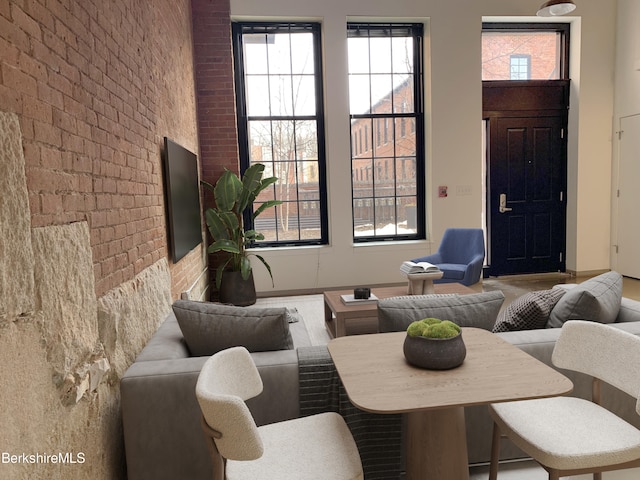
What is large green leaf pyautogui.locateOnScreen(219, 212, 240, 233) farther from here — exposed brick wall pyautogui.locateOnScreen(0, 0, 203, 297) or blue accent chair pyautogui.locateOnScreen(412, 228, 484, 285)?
blue accent chair pyautogui.locateOnScreen(412, 228, 484, 285)

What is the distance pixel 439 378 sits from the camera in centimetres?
151

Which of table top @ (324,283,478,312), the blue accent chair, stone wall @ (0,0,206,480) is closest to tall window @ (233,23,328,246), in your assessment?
the blue accent chair

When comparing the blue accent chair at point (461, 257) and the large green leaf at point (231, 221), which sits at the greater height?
the large green leaf at point (231, 221)

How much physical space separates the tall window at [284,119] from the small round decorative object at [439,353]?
4.64 metres

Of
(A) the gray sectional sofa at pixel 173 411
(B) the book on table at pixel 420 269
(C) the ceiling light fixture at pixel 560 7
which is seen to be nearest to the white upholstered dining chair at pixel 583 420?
(A) the gray sectional sofa at pixel 173 411

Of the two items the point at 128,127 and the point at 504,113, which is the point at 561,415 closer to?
the point at 128,127

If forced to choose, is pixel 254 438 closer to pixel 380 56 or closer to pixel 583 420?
pixel 583 420

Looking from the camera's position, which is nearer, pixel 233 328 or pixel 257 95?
pixel 233 328

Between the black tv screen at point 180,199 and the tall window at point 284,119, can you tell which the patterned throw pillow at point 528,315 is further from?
the tall window at point 284,119

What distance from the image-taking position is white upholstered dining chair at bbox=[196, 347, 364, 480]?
125 cm

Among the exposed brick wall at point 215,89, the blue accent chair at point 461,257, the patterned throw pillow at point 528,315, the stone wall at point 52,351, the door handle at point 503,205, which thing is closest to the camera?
the stone wall at point 52,351

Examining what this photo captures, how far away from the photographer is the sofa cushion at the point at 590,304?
2195mm

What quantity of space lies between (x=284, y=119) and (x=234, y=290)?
2304mm


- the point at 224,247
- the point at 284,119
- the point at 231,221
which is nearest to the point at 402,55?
the point at 284,119
